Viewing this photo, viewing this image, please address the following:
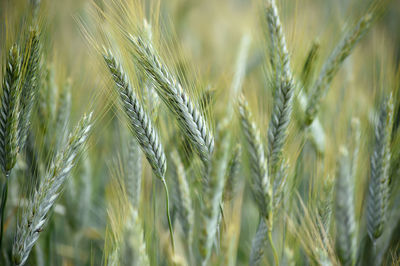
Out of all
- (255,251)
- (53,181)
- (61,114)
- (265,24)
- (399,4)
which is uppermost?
(399,4)

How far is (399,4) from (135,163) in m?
2.81

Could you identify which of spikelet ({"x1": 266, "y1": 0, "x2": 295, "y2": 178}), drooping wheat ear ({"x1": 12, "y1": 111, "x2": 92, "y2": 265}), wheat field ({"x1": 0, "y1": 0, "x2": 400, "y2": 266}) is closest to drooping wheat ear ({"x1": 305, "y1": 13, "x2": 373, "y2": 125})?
wheat field ({"x1": 0, "y1": 0, "x2": 400, "y2": 266})

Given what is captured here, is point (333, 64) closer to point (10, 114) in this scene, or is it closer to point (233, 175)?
point (233, 175)

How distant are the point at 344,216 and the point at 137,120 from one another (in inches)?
28.0

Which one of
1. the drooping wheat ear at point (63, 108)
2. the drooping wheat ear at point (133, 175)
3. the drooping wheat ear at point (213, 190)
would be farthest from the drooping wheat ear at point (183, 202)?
the drooping wheat ear at point (63, 108)

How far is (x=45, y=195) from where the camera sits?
0.81 meters

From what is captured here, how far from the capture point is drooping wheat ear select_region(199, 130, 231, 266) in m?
0.65

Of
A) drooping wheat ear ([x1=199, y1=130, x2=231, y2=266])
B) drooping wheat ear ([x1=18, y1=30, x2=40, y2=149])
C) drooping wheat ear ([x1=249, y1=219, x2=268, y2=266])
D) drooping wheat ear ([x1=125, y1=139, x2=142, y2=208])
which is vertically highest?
drooping wheat ear ([x1=18, y1=30, x2=40, y2=149])

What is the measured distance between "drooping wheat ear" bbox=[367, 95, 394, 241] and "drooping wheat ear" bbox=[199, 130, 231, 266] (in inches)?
23.0

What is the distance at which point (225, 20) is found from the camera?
109 inches

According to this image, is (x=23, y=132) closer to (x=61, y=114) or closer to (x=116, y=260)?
(x=61, y=114)

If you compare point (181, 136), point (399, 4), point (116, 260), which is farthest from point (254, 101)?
point (399, 4)

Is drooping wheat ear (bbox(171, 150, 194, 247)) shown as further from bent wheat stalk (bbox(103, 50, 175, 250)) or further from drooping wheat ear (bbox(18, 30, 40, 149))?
drooping wheat ear (bbox(18, 30, 40, 149))

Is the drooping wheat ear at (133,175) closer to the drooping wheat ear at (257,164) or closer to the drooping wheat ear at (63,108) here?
the drooping wheat ear at (63,108)
